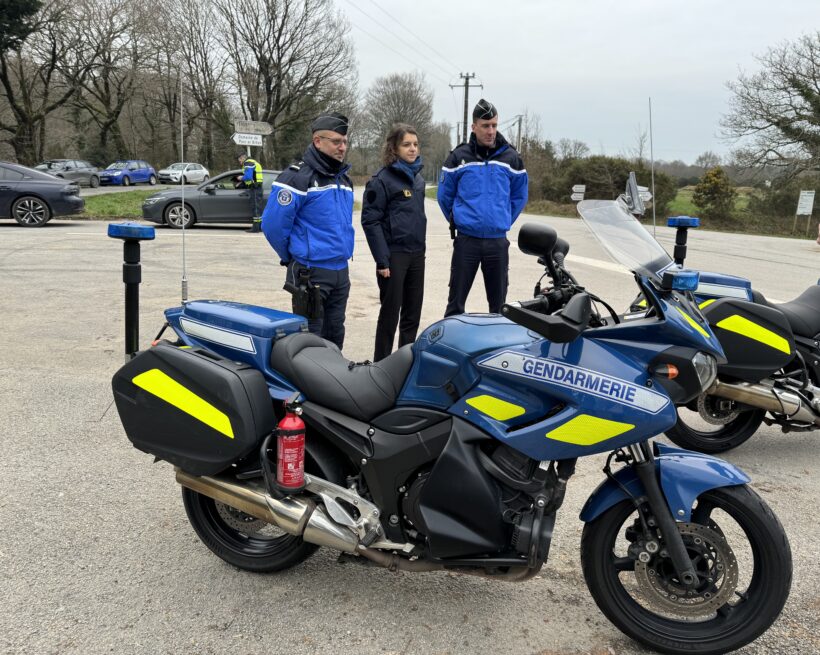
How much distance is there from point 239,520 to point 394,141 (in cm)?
329

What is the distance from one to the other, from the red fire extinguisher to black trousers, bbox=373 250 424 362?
280 centimetres

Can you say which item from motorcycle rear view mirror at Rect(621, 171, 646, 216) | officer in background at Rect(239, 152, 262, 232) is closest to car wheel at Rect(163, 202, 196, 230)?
officer in background at Rect(239, 152, 262, 232)

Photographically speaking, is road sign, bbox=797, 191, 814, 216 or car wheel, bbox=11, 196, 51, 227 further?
road sign, bbox=797, 191, 814, 216

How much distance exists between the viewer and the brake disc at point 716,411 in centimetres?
414

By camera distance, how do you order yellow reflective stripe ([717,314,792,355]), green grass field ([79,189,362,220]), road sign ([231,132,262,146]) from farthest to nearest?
road sign ([231,132,262,146])
green grass field ([79,189,362,220])
yellow reflective stripe ([717,314,792,355])

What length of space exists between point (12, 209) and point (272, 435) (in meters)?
14.8

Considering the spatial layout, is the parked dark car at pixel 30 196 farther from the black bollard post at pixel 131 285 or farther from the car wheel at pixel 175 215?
the black bollard post at pixel 131 285

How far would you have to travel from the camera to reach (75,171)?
3170 centimetres

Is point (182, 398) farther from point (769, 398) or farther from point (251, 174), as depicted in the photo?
point (251, 174)

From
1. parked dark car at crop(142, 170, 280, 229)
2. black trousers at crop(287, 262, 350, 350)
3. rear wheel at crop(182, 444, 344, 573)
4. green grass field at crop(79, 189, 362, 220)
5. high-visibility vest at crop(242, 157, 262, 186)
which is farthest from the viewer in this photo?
green grass field at crop(79, 189, 362, 220)

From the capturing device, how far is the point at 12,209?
14422mm

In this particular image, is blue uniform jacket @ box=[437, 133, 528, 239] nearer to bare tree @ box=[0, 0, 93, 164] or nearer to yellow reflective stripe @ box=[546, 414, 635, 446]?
yellow reflective stripe @ box=[546, 414, 635, 446]

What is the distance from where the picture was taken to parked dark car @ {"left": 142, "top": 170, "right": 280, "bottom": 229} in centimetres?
1542

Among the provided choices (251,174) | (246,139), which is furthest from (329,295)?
(246,139)
